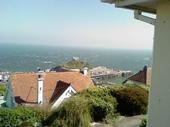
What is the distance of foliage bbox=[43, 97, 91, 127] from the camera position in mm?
11375

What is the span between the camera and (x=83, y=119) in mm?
11305

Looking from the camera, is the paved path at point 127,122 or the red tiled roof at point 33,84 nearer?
the paved path at point 127,122

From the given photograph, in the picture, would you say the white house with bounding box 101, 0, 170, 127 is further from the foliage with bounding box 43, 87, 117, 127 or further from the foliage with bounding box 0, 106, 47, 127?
the foliage with bounding box 0, 106, 47, 127

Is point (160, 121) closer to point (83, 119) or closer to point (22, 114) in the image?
point (83, 119)

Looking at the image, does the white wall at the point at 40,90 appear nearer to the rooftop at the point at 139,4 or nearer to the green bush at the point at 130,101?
the green bush at the point at 130,101

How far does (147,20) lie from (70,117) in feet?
23.0

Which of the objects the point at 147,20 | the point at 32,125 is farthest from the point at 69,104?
the point at 147,20

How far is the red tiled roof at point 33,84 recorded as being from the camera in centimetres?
3326

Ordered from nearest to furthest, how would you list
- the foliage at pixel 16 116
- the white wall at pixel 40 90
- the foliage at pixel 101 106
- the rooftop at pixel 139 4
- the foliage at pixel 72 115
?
the rooftop at pixel 139 4 → the foliage at pixel 72 115 → the foliage at pixel 101 106 → the foliage at pixel 16 116 → the white wall at pixel 40 90

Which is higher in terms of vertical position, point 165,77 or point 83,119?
point 165,77

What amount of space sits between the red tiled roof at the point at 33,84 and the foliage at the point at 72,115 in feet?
68.5

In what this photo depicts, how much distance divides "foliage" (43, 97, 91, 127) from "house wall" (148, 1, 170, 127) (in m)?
6.68

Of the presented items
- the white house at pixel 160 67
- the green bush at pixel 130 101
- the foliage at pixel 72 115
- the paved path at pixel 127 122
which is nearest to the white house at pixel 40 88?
the green bush at pixel 130 101

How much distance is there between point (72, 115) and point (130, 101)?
2.47m
